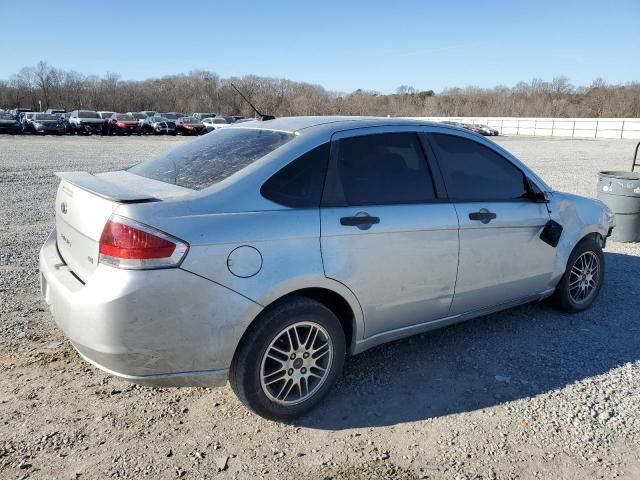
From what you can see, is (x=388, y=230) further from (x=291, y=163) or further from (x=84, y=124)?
(x=84, y=124)

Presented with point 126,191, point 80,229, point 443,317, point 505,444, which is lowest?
point 505,444

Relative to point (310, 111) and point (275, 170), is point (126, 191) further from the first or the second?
point (310, 111)

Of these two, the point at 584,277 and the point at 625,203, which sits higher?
the point at 625,203

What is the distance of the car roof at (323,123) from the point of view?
3441 mm

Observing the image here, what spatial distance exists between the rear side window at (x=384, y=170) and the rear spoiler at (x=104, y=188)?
120cm

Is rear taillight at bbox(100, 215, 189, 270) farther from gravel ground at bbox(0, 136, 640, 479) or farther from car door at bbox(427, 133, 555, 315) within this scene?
car door at bbox(427, 133, 555, 315)

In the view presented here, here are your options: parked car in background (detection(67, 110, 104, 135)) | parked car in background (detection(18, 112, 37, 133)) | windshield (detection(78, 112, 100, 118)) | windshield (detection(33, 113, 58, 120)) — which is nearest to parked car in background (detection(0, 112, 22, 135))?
parked car in background (detection(18, 112, 37, 133))

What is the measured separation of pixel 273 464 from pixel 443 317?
164 centimetres

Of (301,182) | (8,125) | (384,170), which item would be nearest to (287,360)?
(301,182)

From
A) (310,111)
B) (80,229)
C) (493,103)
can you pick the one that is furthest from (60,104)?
(80,229)

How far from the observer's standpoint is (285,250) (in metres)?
2.88

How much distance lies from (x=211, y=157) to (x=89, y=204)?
839 millimetres

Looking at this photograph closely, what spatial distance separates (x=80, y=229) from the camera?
9.74ft

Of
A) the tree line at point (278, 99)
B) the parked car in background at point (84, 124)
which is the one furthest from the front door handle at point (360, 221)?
the tree line at point (278, 99)
